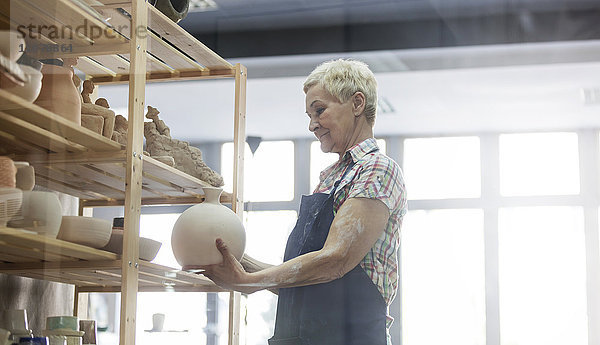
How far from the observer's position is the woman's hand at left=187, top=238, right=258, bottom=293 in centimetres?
166

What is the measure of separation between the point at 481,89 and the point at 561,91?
0.45 metres

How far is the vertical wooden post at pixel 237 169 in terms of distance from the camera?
2.35m

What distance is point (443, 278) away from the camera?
5312mm

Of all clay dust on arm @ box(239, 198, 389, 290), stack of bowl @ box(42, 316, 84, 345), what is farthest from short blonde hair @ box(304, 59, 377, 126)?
stack of bowl @ box(42, 316, 84, 345)

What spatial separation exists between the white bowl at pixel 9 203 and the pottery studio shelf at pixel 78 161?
0.25ft

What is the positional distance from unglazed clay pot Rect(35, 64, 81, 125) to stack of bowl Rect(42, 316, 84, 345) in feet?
1.55

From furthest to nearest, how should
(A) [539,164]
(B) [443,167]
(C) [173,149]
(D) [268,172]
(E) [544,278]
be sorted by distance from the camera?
(D) [268,172]
(B) [443,167]
(A) [539,164]
(E) [544,278]
(C) [173,149]

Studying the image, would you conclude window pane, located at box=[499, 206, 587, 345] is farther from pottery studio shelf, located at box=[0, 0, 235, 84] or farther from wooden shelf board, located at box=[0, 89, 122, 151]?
wooden shelf board, located at box=[0, 89, 122, 151]

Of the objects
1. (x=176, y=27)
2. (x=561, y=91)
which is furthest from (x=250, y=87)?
(x=176, y=27)

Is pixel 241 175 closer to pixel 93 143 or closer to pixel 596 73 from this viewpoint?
pixel 93 143

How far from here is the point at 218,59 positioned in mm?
2311

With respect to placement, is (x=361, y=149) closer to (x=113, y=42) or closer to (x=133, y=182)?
(x=133, y=182)

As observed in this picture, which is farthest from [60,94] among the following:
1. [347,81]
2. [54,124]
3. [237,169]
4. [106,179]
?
[237,169]

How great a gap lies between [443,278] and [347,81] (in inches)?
149
